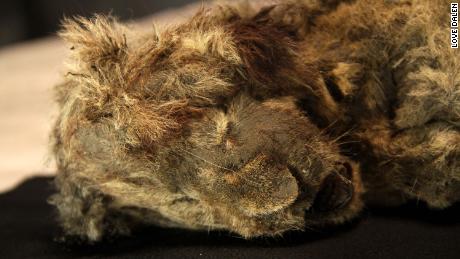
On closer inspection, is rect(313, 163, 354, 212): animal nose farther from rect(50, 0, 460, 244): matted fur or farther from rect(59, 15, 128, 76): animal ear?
rect(59, 15, 128, 76): animal ear

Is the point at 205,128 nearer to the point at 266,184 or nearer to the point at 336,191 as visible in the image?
the point at 266,184

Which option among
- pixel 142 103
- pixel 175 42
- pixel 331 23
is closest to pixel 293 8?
pixel 331 23

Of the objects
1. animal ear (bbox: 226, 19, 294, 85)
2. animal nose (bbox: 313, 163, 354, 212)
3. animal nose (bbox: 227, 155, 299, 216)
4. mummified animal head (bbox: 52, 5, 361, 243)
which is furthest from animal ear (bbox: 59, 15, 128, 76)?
animal nose (bbox: 313, 163, 354, 212)

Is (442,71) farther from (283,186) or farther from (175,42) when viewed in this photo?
(175,42)

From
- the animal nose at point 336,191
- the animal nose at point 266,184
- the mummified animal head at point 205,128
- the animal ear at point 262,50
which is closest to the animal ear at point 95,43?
the mummified animal head at point 205,128

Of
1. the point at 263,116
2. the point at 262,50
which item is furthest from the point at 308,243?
the point at 262,50

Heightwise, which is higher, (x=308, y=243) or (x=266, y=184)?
(x=266, y=184)

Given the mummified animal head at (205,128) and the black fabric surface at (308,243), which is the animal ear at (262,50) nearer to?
the mummified animal head at (205,128)
